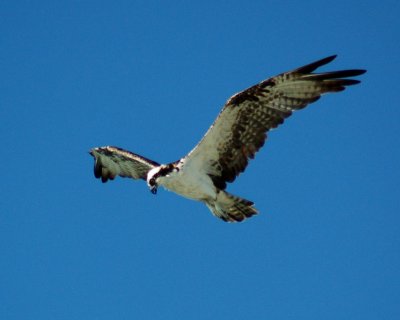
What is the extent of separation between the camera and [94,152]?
12047 mm

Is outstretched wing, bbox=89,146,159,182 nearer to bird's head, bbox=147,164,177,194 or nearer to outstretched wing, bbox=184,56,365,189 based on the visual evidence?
bird's head, bbox=147,164,177,194

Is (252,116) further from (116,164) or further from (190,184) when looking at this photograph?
(116,164)

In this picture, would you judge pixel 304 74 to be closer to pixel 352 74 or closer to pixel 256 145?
pixel 352 74

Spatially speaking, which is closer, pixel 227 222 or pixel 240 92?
pixel 240 92

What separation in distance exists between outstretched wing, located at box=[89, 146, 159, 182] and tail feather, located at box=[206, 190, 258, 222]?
1.60 meters

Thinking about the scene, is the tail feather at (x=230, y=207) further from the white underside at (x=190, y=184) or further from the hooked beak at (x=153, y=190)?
the hooked beak at (x=153, y=190)

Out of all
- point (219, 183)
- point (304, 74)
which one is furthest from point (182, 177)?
point (304, 74)

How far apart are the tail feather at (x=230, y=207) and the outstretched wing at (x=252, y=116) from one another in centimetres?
23

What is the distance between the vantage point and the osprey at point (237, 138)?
9047 mm

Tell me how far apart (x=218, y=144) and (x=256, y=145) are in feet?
1.76

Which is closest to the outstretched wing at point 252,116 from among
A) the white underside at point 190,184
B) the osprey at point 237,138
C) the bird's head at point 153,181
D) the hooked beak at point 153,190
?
the osprey at point 237,138

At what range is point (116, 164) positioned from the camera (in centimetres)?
1201

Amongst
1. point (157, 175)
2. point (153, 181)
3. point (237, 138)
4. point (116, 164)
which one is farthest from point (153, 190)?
point (116, 164)

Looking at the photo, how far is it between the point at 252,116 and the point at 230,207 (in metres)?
1.52
